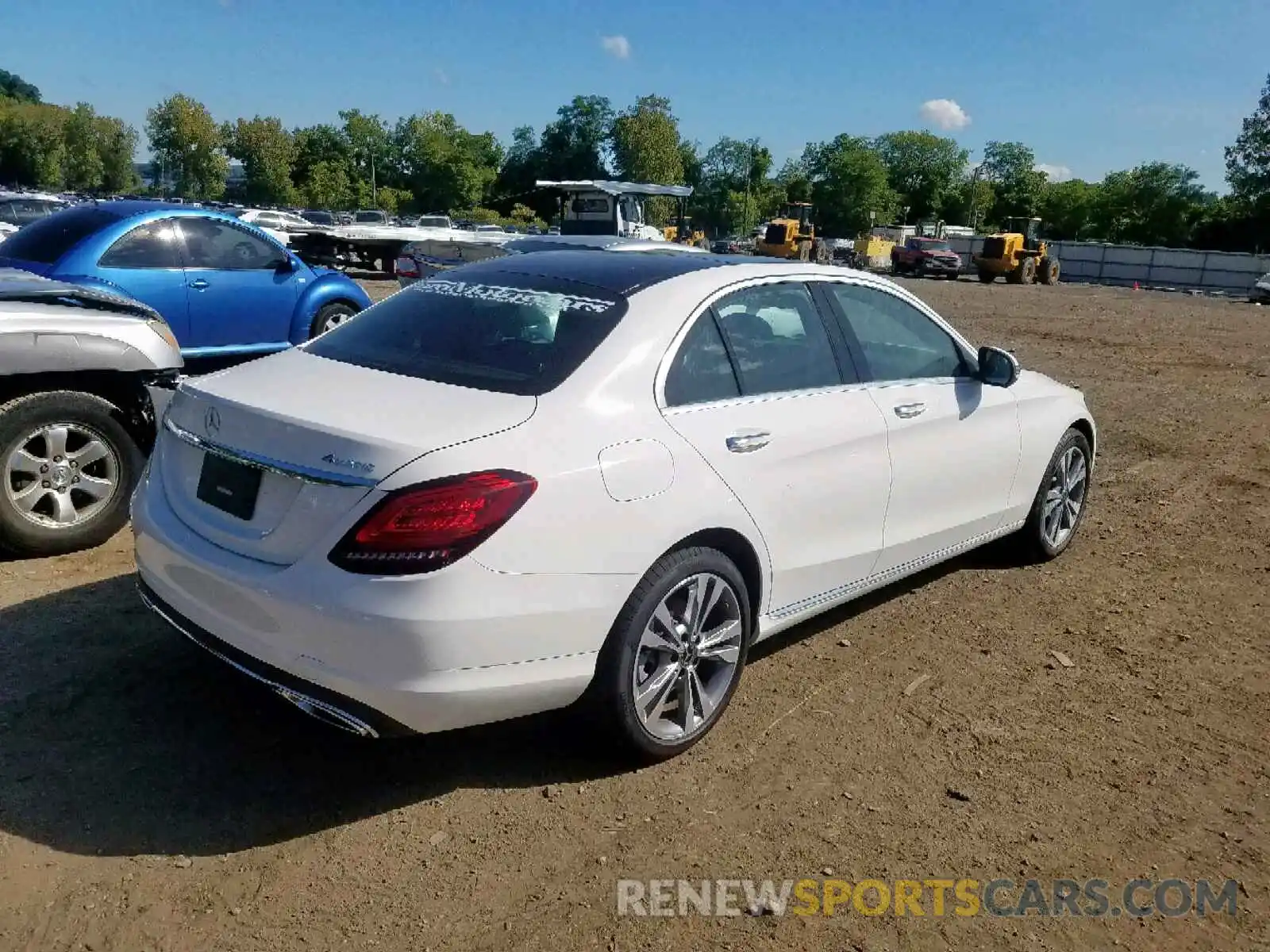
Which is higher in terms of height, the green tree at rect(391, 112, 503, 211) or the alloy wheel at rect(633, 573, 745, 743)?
the green tree at rect(391, 112, 503, 211)

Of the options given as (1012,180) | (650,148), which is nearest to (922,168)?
(1012,180)

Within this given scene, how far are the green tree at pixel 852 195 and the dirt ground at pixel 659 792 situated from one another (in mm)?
106843

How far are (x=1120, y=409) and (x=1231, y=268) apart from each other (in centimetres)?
4389

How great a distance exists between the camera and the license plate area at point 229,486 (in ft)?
9.98

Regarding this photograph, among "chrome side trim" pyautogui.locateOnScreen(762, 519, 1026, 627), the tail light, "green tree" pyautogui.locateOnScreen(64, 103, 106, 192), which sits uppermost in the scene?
"green tree" pyautogui.locateOnScreen(64, 103, 106, 192)

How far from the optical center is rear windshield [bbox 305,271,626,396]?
11.0 feet

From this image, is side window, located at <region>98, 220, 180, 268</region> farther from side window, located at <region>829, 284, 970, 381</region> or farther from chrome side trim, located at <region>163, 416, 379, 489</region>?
side window, located at <region>829, 284, 970, 381</region>

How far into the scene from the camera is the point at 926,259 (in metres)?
43.9

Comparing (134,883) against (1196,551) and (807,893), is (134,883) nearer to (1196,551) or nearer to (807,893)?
(807,893)

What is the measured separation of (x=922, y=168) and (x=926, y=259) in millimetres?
94582

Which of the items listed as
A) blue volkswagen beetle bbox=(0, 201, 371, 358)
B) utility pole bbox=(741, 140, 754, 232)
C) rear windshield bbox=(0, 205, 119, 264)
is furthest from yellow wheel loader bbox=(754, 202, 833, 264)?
utility pole bbox=(741, 140, 754, 232)

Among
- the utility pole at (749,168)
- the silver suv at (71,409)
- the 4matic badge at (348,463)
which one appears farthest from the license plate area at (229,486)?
the utility pole at (749,168)

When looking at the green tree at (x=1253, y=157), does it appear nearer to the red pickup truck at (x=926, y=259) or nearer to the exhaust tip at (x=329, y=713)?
the red pickup truck at (x=926, y=259)

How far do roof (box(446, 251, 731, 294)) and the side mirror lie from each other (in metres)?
1.29
